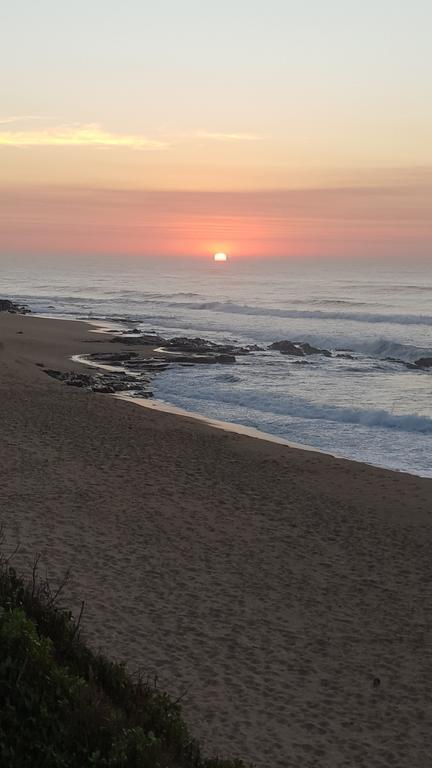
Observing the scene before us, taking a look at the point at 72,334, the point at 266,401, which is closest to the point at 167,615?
the point at 266,401

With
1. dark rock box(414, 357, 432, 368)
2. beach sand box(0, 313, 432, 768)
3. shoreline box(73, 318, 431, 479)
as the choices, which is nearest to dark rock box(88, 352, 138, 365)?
shoreline box(73, 318, 431, 479)

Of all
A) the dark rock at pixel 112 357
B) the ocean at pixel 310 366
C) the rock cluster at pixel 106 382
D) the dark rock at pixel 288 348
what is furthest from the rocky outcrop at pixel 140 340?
the rock cluster at pixel 106 382

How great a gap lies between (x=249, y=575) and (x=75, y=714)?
5.52 m

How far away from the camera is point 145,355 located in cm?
3569

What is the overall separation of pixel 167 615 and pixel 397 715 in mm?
2709

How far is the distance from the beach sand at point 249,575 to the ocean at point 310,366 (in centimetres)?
364

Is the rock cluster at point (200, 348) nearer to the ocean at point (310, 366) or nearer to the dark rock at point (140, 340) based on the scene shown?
the dark rock at point (140, 340)

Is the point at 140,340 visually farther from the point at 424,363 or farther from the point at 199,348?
the point at 424,363

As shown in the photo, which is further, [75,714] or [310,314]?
[310,314]

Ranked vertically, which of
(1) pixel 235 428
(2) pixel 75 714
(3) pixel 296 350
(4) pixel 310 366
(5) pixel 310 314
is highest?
(5) pixel 310 314

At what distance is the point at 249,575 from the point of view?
981cm

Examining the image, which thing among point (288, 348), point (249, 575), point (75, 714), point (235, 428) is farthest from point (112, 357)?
point (75, 714)

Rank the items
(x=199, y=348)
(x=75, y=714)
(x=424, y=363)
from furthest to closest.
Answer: (x=199, y=348)
(x=424, y=363)
(x=75, y=714)

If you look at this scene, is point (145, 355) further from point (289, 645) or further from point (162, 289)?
point (162, 289)
